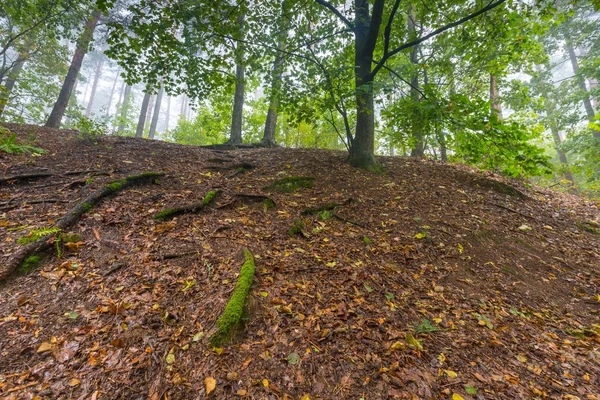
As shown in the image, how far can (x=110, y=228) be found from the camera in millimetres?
4277

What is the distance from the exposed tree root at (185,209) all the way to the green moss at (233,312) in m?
2.18

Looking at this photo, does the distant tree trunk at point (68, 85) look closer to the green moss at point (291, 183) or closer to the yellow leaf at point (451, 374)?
the green moss at point (291, 183)

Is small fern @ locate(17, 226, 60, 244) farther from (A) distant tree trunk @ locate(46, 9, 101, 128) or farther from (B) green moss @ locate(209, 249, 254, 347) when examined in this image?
(A) distant tree trunk @ locate(46, 9, 101, 128)

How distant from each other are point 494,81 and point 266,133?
379 inches

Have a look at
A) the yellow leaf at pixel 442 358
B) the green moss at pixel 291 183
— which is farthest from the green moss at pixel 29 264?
the yellow leaf at pixel 442 358

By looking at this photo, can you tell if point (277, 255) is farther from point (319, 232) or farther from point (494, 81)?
point (494, 81)

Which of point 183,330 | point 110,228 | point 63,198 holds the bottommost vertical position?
point 183,330

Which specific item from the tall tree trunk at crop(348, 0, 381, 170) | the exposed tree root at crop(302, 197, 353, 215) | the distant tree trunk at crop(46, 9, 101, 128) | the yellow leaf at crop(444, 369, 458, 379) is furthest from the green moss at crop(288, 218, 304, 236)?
the distant tree trunk at crop(46, 9, 101, 128)

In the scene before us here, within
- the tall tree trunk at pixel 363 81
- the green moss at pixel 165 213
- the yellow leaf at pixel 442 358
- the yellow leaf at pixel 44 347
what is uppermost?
the tall tree trunk at pixel 363 81

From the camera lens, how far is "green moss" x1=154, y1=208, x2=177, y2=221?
468cm

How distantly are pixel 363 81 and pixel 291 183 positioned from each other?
3.22 meters

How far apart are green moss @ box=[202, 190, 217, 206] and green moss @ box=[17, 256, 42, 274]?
2510 mm

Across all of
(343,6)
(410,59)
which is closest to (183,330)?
(343,6)

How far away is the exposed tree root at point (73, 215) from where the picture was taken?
3.31 metres
